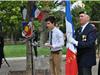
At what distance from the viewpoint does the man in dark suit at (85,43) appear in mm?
9875

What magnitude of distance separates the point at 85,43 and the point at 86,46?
7 centimetres

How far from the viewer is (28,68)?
46.2 ft

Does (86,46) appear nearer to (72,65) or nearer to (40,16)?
(72,65)

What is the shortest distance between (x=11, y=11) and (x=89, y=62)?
25.8ft

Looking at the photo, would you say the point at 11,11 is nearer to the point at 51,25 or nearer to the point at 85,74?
the point at 51,25

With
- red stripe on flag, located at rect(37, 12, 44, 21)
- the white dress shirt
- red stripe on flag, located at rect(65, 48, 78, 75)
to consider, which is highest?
red stripe on flag, located at rect(37, 12, 44, 21)

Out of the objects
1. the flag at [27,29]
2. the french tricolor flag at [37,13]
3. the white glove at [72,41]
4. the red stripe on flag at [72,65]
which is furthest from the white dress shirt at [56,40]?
the french tricolor flag at [37,13]

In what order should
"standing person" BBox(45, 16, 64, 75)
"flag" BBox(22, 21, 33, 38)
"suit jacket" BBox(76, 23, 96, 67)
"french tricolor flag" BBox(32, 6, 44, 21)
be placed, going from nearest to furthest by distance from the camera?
"suit jacket" BBox(76, 23, 96, 67) → "standing person" BBox(45, 16, 64, 75) → "flag" BBox(22, 21, 33, 38) → "french tricolor flag" BBox(32, 6, 44, 21)

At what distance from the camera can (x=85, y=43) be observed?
9.83 metres

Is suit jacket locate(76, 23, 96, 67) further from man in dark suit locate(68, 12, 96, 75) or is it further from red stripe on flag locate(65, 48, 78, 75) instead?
red stripe on flag locate(65, 48, 78, 75)

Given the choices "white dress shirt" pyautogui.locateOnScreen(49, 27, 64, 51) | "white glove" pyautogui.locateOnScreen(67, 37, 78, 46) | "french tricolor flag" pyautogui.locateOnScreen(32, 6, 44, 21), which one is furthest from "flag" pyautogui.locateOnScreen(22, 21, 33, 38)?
"white glove" pyautogui.locateOnScreen(67, 37, 78, 46)

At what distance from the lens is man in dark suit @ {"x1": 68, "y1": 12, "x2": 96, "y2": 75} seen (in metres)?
9.88

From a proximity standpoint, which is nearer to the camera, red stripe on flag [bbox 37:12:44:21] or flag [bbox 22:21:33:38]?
flag [bbox 22:21:33:38]

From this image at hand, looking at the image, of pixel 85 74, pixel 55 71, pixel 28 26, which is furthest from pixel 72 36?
pixel 28 26
